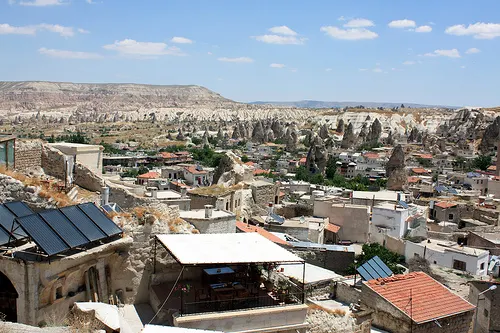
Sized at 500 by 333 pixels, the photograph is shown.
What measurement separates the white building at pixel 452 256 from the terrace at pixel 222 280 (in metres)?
10.1

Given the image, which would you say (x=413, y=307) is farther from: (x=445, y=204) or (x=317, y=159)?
(x=317, y=159)

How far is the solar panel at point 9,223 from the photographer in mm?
8206

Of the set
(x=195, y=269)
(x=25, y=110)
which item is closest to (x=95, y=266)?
(x=195, y=269)

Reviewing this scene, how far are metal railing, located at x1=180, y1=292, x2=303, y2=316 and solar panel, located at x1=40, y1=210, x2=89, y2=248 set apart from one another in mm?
2043

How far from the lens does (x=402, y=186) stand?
143ft

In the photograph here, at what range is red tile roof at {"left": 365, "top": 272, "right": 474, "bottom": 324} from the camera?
10.2m

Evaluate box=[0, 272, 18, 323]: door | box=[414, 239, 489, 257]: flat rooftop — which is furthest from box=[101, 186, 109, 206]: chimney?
box=[414, 239, 489, 257]: flat rooftop

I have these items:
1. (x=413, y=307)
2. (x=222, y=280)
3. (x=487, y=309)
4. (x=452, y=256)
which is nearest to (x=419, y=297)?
(x=413, y=307)

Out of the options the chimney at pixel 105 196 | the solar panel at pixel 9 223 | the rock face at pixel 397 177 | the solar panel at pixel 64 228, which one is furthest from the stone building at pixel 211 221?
the rock face at pixel 397 177

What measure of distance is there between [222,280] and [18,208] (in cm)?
395

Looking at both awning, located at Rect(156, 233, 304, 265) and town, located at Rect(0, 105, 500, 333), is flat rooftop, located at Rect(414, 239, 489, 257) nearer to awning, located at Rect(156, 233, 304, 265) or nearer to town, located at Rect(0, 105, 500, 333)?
town, located at Rect(0, 105, 500, 333)

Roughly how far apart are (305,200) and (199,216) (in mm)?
15920

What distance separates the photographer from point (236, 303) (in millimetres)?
8656

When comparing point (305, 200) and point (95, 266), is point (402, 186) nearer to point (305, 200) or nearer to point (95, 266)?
point (305, 200)
